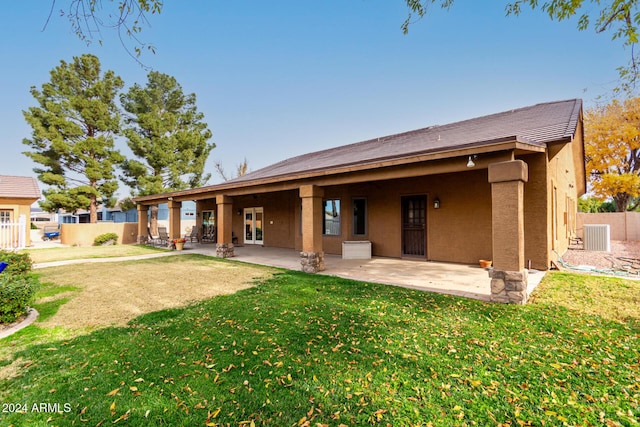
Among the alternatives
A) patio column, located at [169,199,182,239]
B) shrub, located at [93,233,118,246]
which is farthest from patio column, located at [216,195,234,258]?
shrub, located at [93,233,118,246]

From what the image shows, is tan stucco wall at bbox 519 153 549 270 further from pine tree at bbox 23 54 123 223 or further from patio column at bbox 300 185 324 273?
pine tree at bbox 23 54 123 223

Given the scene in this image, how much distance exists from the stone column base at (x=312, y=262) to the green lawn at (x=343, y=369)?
3.23 m

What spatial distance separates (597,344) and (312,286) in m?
4.52

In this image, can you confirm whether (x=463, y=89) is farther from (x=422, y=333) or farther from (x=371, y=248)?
(x=422, y=333)

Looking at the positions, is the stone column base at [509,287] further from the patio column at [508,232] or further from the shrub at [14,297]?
the shrub at [14,297]

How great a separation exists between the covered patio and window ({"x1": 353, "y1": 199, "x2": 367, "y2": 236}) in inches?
50.7

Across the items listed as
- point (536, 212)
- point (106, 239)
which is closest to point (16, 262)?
point (536, 212)

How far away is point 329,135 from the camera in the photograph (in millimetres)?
23219

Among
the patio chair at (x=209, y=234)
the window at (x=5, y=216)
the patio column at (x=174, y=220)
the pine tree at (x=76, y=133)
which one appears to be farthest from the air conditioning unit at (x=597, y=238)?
the window at (x=5, y=216)

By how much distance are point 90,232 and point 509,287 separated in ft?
69.9

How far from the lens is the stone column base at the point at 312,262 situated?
7910 millimetres

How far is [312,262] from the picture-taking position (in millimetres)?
7906

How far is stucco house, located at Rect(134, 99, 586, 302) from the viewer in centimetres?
499

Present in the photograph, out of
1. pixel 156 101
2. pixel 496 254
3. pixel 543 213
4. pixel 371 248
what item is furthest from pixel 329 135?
pixel 496 254
